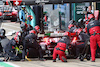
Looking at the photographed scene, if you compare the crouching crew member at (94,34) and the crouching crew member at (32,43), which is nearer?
the crouching crew member at (94,34)

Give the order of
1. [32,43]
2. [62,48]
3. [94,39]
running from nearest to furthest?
[94,39], [62,48], [32,43]

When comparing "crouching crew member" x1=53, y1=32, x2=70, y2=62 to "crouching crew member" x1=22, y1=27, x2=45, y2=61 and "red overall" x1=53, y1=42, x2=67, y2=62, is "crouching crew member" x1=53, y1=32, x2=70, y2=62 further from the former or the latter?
"crouching crew member" x1=22, y1=27, x2=45, y2=61

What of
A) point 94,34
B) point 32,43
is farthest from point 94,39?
point 32,43

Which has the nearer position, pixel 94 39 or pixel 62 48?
pixel 94 39

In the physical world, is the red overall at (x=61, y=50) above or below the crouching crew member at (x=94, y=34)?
below

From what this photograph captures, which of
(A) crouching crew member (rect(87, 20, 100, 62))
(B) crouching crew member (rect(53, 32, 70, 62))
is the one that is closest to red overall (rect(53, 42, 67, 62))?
(B) crouching crew member (rect(53, 32, 70, 62))

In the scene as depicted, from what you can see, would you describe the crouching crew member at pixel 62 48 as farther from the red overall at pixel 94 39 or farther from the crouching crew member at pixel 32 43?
the red overall at pixel 94 39

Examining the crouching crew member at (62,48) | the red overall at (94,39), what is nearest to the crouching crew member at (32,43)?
the crouching crew member at (62,48)

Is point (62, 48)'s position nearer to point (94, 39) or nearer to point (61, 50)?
point (61, 50)

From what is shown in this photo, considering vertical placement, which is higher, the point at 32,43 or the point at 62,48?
the point at 32,43

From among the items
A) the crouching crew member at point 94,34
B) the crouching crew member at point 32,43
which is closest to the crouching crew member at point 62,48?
the crouching crew member at point 32,43

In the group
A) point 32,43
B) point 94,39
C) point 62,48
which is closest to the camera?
point 94,39

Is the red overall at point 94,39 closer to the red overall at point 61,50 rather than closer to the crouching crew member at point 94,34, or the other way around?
the crouching crew member at point 94,34

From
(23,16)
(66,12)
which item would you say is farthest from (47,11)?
(23,16)
